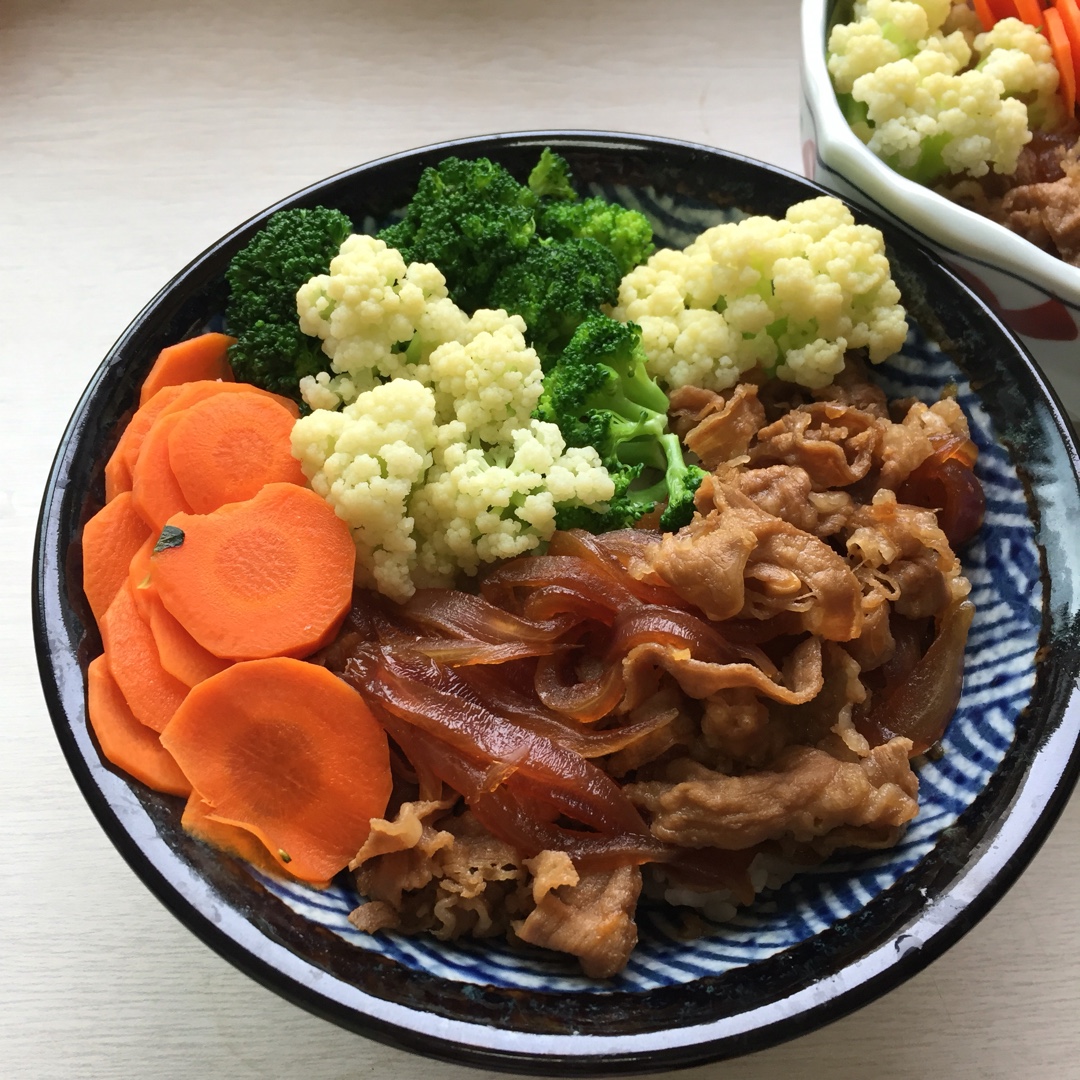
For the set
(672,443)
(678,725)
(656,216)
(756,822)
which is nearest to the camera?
(756,822)

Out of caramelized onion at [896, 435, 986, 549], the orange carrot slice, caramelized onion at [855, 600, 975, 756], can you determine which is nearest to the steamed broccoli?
caramelized onion at [896, 435, 986, 549]

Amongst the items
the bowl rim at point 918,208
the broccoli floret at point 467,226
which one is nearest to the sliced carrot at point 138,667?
the broccoli floret at point 467,226

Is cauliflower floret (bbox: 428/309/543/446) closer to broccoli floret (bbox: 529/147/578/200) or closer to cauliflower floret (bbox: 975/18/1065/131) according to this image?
broccoli floret (bbox: 529/147/578/200)

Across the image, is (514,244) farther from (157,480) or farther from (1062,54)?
(1062,54)

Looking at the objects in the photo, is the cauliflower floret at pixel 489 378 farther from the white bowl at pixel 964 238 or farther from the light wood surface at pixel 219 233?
the light wood surface at pixel 219 233

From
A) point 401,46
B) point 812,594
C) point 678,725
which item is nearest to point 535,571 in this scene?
point 678,725

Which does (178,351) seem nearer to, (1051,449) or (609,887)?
(609,887)
